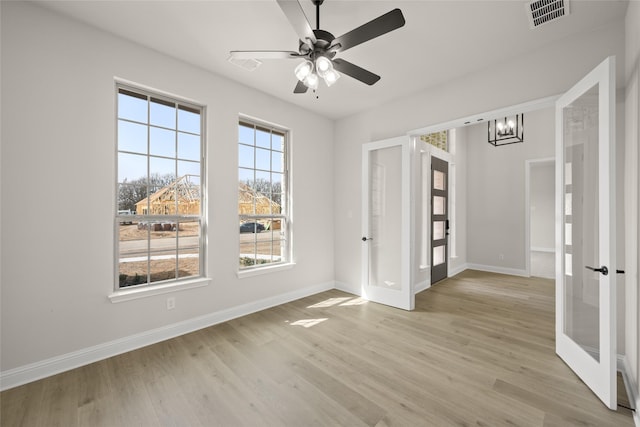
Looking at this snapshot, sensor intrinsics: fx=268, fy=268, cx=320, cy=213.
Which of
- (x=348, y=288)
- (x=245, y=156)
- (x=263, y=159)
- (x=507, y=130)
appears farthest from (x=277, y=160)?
(x=507, y=130)

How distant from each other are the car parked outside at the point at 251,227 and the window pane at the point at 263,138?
113cm

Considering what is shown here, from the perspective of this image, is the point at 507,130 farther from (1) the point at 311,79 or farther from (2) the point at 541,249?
(2) the point at 541,249

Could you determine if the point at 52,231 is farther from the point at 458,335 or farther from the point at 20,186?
the point at 458,335

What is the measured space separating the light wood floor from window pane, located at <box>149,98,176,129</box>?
235 cm

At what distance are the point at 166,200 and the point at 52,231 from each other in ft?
3.12

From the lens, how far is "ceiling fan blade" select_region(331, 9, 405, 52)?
1629 mm

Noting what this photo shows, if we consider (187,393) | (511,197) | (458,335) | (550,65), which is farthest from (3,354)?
(511,197)

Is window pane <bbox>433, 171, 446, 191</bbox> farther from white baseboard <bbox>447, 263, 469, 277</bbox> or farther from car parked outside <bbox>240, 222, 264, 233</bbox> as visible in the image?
car parked outside <bbox>240, 222, 264, 233</bbox>

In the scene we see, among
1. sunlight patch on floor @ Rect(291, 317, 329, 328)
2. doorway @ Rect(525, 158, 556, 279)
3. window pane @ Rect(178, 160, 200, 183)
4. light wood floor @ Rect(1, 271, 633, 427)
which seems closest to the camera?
light wood floor @ Rect(1, 271, 633, 427)

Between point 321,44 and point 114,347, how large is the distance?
3.22 metres

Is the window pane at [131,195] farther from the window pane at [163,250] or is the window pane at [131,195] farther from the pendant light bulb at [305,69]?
the pendant light bulb at [305,69]

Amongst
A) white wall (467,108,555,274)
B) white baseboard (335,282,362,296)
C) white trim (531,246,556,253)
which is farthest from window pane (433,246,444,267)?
white trim (531,246,556,253)

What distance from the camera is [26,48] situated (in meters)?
2.15

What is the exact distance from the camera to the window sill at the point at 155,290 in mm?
2553
